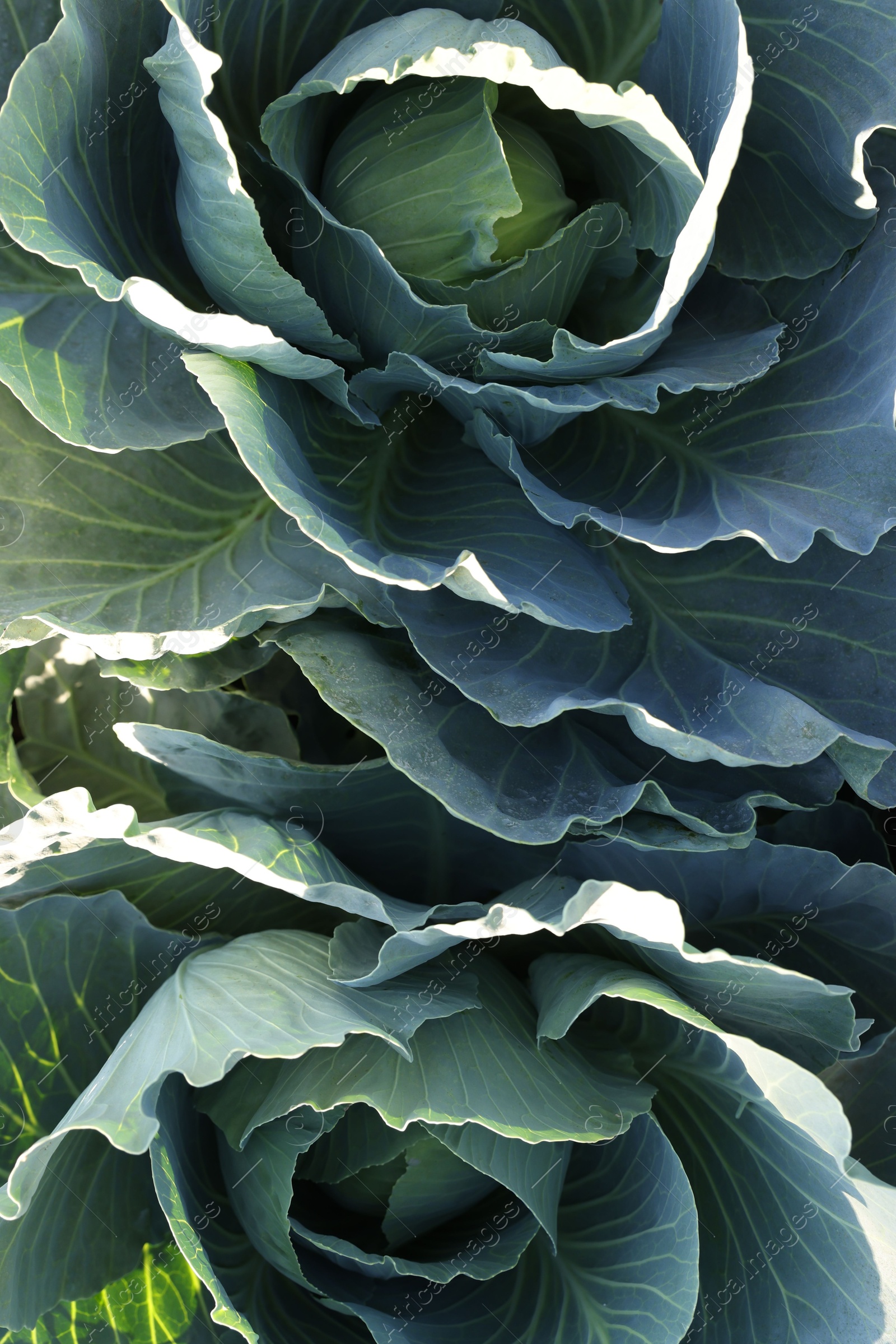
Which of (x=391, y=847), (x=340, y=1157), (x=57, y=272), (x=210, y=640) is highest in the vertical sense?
(x=57, y=272)

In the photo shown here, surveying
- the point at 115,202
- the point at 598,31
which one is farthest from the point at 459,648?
Result: the point at 598,31

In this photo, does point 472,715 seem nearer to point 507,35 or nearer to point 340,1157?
point 340,1157

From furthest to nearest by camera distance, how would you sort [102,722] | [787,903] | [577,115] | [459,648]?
[102,722] → [787,903] → [459,648] → [577,115]

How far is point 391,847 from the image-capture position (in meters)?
1.35

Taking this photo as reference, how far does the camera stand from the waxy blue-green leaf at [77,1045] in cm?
119

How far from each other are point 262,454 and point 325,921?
68 cm

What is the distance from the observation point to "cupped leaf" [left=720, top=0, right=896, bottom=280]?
1.12 m

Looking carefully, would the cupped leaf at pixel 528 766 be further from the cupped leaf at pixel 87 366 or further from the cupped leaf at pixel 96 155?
the cupped leaf at pixel 96 155

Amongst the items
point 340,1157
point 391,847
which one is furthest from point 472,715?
point 340,1157

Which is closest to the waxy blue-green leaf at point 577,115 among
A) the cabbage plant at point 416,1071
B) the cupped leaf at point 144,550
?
the cupped leaf at point 144,550

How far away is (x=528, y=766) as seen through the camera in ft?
3.93

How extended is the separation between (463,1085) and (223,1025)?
236mm

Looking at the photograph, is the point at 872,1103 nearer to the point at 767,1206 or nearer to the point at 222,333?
the point at 767,1206

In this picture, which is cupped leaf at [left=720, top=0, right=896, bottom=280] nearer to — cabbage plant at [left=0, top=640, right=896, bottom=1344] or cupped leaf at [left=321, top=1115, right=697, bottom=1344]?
cabbage plant at [left=0, top=640, right=896, bottom=1344]
